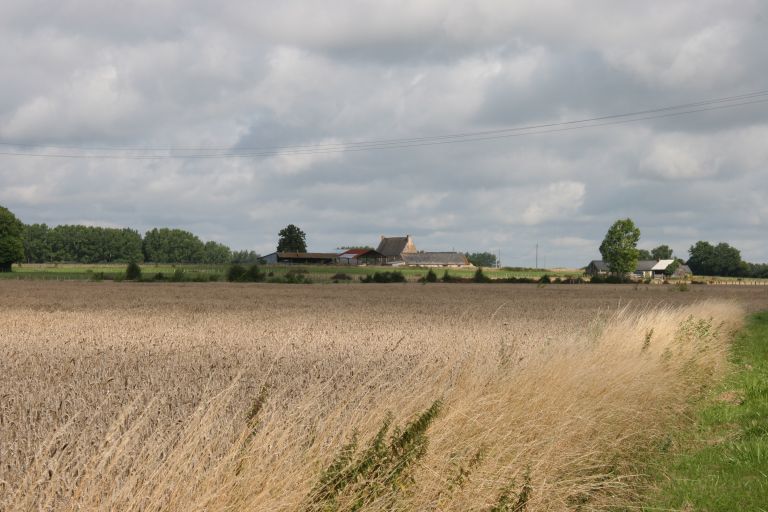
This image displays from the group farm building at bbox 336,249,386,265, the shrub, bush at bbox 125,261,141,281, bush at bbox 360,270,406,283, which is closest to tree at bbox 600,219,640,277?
farm building at bbox 336,249,386,265

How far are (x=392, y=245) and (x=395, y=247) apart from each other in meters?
2.17

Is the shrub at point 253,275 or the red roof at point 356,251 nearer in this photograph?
the shrub at point 253,275

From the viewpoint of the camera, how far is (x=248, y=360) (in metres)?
10.6

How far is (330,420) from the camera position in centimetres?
635

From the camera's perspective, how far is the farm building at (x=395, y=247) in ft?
568

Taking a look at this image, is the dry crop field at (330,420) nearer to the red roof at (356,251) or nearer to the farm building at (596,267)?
the red roof at (356,251)

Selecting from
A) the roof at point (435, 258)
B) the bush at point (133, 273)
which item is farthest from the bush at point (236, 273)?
the roof at point (435, 258)

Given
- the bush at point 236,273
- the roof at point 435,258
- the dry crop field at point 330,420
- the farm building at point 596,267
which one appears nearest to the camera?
the dry crop field at point 330,420

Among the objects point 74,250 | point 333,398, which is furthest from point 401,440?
point 74,250

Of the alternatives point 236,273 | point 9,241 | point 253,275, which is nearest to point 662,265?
point 253,275

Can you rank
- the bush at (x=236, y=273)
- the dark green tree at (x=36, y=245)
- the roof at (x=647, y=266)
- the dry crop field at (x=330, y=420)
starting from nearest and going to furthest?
the dry crop field at (x=330, y=420), the bush at (x=236, y=273), the roof at (x=647, y=266), the dark green tree at (x=36, y=245)

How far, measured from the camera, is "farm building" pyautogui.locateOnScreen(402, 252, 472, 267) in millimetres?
159250

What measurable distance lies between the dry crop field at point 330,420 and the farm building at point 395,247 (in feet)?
508

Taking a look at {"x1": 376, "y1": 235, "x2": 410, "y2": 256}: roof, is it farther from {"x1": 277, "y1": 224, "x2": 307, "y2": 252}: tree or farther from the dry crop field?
the dry crop field
